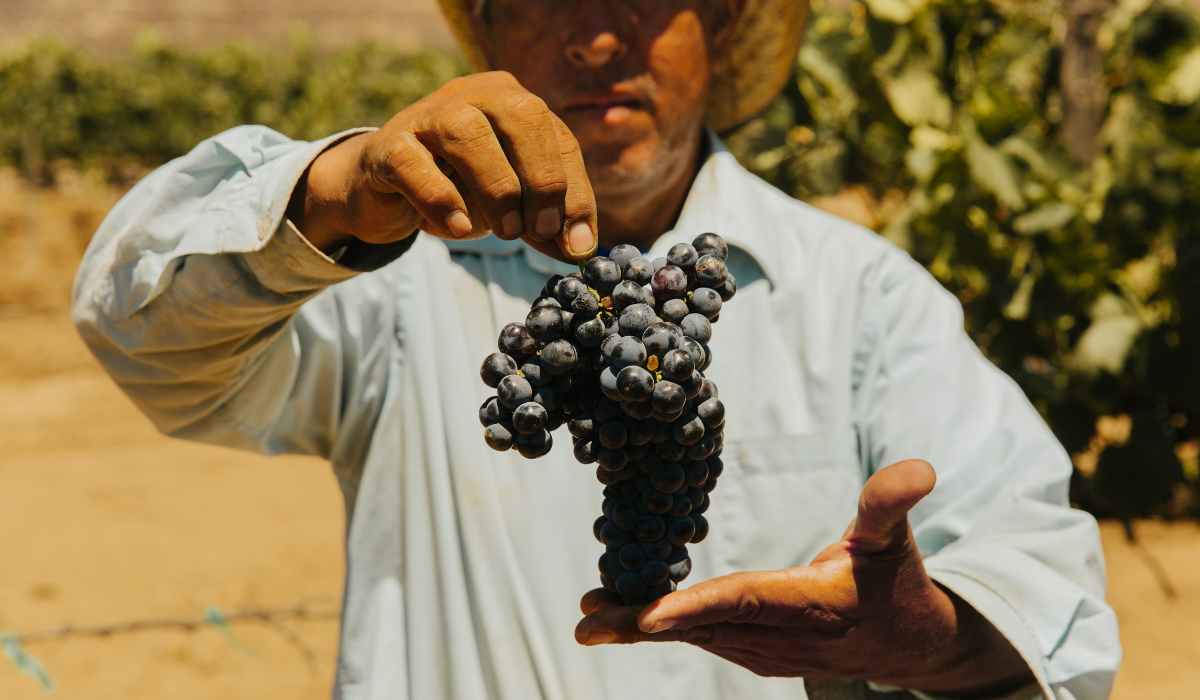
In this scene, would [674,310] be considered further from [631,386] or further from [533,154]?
[533,154]

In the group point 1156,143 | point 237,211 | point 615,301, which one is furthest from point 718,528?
point 1156,143

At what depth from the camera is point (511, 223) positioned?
4.68 ft

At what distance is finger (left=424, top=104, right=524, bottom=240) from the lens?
141cm

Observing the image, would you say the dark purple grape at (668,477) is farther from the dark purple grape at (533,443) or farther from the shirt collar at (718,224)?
the shirt collar at (718,224)

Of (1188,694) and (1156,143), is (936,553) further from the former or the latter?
(1156,143)

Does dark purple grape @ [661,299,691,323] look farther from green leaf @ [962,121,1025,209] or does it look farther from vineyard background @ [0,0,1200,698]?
green leaf @ [962,121,1025,209]

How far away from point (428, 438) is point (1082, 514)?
0.94 metres

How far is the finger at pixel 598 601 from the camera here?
5.01 ft

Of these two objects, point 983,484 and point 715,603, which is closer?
point 715,603

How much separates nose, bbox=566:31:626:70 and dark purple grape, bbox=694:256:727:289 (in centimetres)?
58

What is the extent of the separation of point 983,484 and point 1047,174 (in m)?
3.83

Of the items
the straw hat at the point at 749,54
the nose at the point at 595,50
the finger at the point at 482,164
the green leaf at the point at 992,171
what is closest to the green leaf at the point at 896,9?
the green leaf at the point at 992,171

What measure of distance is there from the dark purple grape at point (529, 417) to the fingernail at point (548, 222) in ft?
0.63

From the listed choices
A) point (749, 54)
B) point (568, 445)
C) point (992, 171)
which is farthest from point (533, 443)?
point (992, 171)
